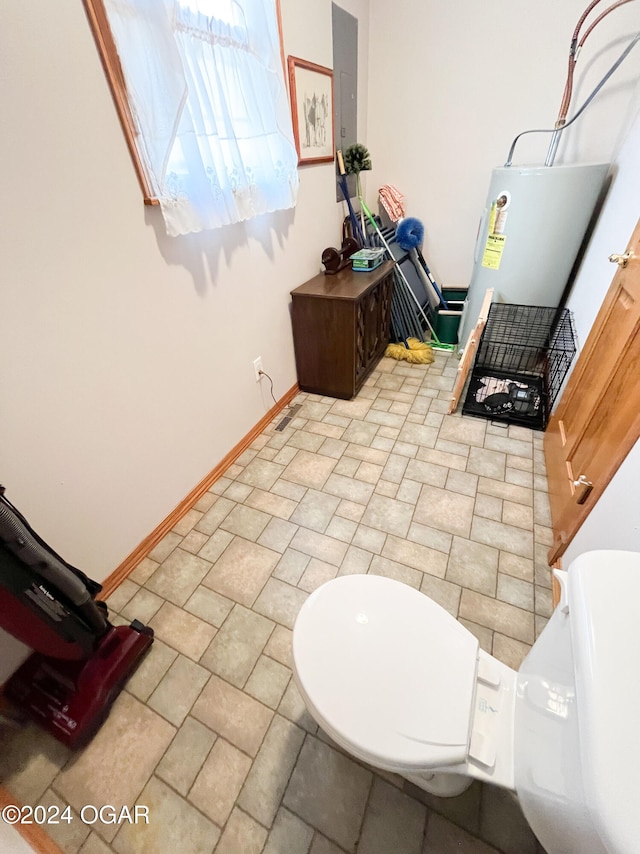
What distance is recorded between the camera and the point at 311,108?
1814 mm

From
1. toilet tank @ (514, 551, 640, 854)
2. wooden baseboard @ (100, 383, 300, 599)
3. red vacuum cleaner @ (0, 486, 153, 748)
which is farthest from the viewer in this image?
wooden baseboard @ (100, 383, 300, 599)

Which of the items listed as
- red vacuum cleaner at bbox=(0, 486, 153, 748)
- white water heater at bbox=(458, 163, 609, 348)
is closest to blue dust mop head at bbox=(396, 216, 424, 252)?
white water heater at bbox=(458, 163, 609, 348)

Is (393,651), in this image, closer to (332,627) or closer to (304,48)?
(332,627)

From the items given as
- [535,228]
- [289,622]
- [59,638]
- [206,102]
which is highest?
[206,102]

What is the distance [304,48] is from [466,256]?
165cm


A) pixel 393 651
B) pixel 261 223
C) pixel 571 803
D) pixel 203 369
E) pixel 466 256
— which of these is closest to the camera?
pixel 571 803

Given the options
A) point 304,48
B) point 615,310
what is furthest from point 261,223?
point 615,310

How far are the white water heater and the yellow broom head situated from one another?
509 millimetres

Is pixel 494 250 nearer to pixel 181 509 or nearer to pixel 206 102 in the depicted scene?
pixel 206 102

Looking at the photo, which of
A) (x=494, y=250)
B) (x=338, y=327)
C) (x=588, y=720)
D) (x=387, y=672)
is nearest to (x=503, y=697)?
(x=387, y=672)

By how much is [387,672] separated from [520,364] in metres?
2.14

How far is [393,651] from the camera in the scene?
0.75 m

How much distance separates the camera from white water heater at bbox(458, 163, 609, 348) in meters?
1.76

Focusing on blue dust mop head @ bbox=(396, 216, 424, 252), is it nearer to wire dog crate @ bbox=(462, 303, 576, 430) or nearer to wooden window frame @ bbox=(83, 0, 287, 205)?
wire dog crate @ bbox=(462, 303, 576, 430)
